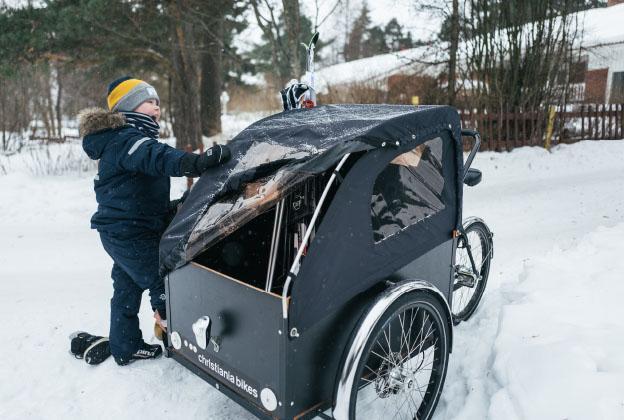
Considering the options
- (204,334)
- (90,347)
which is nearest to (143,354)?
(90,347)

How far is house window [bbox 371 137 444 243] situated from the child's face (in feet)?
5.29

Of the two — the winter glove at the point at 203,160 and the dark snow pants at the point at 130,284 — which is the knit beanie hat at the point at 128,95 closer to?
the winter glove at the point at 203,160

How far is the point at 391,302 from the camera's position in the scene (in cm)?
220

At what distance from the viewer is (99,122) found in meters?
2.91

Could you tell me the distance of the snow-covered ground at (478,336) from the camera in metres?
2.36

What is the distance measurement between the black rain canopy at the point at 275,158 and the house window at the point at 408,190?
0.50 ft

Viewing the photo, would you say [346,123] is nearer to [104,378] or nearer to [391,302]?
[391,302]

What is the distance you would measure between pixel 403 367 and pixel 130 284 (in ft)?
6.05

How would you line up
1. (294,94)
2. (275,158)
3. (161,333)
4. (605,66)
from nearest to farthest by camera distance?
(275,158) → (161,333) → (294,94) → (605,66)

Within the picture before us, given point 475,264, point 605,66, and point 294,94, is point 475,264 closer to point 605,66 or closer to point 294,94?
point 294,94

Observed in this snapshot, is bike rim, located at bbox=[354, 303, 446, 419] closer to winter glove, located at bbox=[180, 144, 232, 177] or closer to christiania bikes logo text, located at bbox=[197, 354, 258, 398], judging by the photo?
christiania bikes logo text, located at bbox=[197, 354, 258, 398]

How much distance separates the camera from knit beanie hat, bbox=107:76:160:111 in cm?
309

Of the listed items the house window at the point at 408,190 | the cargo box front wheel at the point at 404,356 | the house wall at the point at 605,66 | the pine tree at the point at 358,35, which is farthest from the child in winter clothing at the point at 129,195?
the pine tree at the point at 358,35

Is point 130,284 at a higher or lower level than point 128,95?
lower
